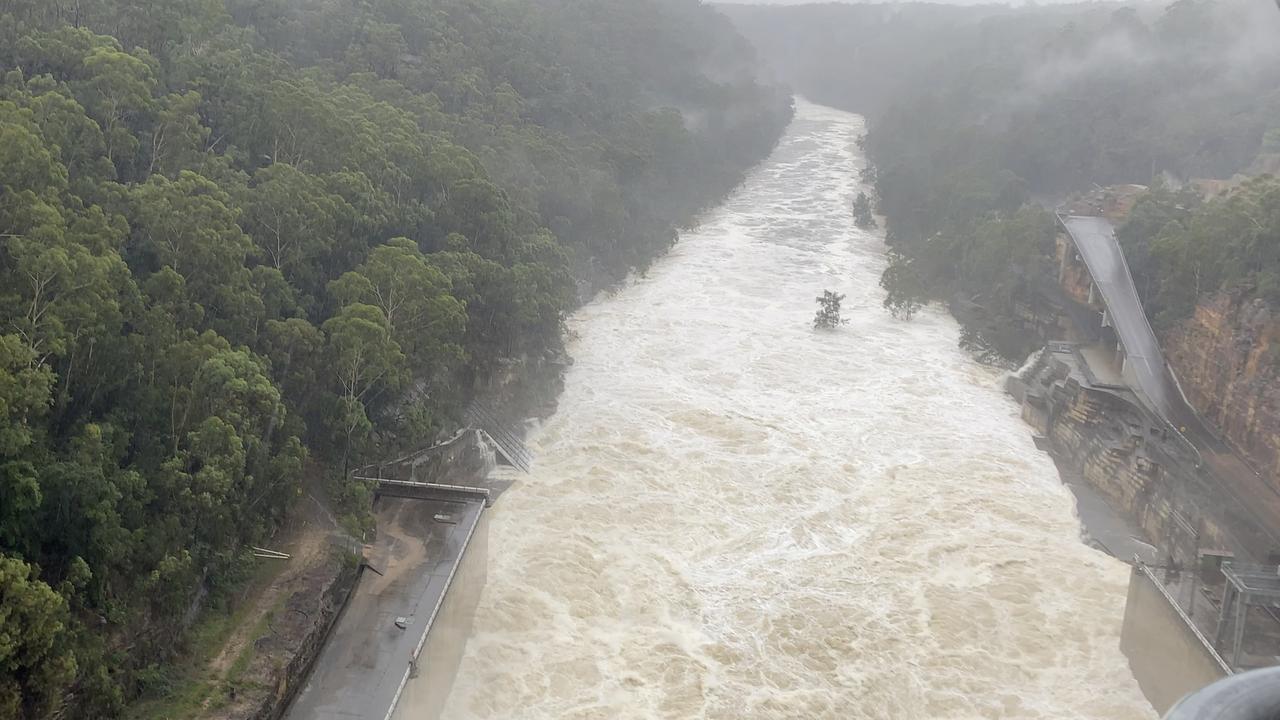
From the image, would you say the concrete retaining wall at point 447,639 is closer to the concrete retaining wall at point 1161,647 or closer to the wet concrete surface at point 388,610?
the wet concrete surface at point 388,610

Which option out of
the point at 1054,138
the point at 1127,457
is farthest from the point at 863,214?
the point at 1127,457

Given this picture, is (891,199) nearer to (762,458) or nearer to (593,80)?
(593,80)

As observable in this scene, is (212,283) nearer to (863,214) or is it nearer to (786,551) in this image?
(786,551)

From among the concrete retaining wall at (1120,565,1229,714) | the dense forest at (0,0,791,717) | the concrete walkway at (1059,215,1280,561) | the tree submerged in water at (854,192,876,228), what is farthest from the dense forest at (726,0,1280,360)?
the dense forest at (0,0,791,717)

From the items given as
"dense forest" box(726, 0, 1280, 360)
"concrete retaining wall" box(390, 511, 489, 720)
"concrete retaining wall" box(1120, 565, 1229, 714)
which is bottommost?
"concrete retaining wall" box(390, 511, 489, 720)

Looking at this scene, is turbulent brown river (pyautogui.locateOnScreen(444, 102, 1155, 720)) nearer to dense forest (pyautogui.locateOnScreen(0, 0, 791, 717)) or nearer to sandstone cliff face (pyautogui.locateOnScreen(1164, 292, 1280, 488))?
dense forest (pyautogui.locateOnScreen(0, 0, 791, 717))

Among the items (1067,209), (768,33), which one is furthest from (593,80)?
(768,33)
